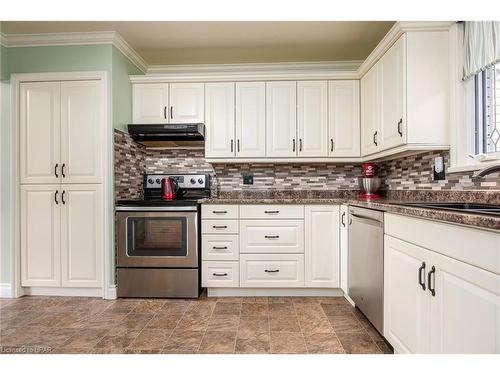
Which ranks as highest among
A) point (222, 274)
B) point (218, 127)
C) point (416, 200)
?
point (218, 127)

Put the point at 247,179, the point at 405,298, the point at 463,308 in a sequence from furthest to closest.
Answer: the point at 247,179, the point at 405,298, the point at 463,308

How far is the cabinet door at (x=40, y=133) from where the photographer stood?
254 cm

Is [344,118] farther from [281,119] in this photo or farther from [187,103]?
[187,103]

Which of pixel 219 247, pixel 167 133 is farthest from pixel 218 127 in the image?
pixel 219 247

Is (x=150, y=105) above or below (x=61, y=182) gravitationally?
above

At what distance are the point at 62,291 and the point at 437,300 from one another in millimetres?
2953

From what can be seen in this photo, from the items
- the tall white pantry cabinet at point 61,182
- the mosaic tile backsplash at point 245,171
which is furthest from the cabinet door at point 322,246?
the tall white pantry cabinet at point 61,182

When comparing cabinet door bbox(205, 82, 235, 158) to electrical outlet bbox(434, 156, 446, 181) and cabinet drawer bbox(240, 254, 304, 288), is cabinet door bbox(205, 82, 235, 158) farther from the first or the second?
electrical outlet bbox(434, 156, 446, 181)

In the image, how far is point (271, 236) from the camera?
253cm

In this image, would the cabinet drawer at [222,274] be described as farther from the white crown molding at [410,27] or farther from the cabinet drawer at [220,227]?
the white crown molding at [410,27]

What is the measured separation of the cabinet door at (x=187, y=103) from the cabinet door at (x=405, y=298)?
213 cm

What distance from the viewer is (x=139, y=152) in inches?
120

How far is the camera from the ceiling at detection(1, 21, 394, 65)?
240 cm
